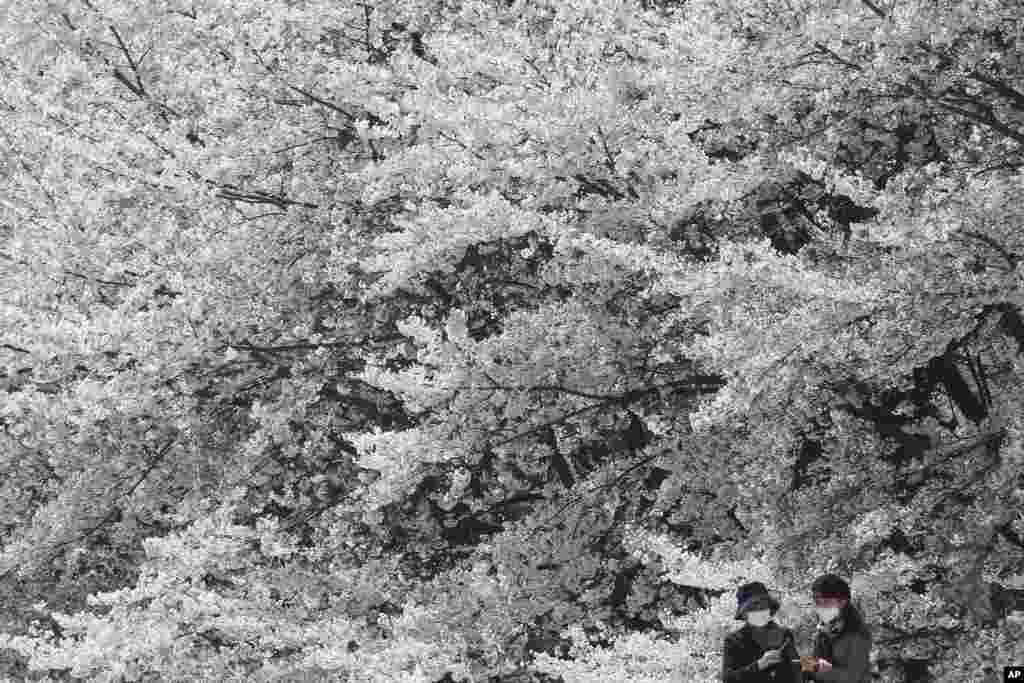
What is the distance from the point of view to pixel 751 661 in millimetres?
4113

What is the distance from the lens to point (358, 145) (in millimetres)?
8125

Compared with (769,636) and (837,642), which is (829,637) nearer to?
(837,642)

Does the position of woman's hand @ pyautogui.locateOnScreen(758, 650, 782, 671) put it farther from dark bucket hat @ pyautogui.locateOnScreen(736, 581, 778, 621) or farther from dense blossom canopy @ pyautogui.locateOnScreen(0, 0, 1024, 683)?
dense blossom canopy @ pyautogui.locateOnScreen(0, 0, 1024, 683)

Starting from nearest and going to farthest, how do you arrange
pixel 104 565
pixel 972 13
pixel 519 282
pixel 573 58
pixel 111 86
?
pixel 972 13
pixel 573 58
pixel 519 282
pixel 111 86
pixel 104 565

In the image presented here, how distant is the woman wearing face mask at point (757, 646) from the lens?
399 cm

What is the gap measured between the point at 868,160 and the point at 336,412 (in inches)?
151

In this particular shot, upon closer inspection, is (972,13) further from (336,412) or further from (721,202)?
(336,412)

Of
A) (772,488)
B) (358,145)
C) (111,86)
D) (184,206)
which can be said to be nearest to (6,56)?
(111,86)

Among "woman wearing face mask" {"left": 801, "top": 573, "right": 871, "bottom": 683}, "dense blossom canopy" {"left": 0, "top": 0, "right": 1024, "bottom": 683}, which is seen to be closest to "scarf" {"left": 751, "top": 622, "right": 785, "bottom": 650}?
"woman wearing face mask" {"left": 801, "top": 573, "right": 871, "bottom": 683}

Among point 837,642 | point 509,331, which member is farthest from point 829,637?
point 509,331

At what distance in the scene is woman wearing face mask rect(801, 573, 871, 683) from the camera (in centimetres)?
394

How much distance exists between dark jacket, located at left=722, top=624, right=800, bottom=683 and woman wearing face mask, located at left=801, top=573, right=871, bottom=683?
0.06 m

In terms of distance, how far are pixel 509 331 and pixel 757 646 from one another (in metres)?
2.80

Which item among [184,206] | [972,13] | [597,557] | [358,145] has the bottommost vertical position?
[597,557]
